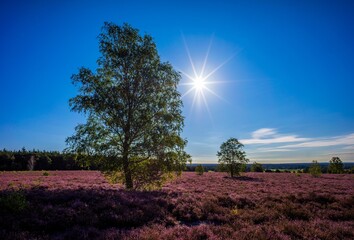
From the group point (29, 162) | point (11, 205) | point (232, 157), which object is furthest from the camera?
point (29, 162)

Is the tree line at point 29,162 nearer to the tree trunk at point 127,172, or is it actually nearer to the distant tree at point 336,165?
the tree trunk at point 127,172

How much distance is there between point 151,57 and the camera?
19438mm

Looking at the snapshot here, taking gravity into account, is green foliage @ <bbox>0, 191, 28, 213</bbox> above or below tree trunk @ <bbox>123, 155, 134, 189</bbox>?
below

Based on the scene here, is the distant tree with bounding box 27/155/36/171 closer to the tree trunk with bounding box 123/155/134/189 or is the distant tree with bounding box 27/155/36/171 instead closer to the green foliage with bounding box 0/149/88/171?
the green foliage with bounding box 0/149/88/171

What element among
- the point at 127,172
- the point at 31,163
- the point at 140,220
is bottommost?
the point at 140,220

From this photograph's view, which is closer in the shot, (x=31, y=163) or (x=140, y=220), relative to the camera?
(x=140, y=220)

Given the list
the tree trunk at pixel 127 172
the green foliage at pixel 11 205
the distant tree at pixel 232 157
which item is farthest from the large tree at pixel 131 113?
the distant tree at pixel 232 157

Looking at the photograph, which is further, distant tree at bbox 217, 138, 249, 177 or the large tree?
distant tree at bbox 217, 138, 249, 177

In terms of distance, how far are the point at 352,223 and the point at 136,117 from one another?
15.1m

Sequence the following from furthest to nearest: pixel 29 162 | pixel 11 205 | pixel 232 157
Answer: pixel 29 162, pixel 232 157, pixel 11 205

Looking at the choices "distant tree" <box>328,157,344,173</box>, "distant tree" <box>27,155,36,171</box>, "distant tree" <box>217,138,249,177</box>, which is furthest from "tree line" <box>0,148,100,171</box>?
"distant tree" <box>328,157,344,173</box>

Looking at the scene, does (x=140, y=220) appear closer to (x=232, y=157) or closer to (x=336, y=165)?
(x=232, y=157)

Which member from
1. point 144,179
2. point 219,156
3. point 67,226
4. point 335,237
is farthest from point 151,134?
point 219,156

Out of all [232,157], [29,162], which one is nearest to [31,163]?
[29,162]
